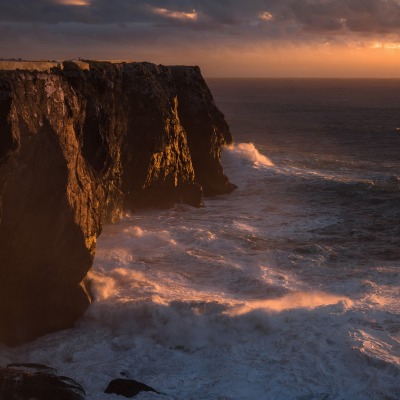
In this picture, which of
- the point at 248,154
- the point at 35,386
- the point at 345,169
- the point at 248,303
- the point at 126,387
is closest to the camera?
the point at 35,386

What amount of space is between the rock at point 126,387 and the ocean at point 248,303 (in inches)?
10.5

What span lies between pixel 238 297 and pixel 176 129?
20.5 meters

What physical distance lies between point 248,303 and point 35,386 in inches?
409

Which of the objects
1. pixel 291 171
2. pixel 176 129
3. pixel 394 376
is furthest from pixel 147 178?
pixel 394 376

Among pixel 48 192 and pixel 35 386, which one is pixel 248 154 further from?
pixel 35 386

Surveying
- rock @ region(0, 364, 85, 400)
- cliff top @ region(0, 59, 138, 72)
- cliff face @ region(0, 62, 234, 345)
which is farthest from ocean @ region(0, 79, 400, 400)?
cliff top @ region(0, 59, 138, 72)

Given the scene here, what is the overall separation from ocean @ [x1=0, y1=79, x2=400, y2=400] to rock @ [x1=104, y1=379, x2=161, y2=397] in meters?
0.27

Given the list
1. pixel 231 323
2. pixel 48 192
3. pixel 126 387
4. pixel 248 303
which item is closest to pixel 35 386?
pixel 126 387

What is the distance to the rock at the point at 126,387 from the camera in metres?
18.7

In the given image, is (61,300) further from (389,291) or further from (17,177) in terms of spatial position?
(389,291)

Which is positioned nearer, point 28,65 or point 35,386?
point 35,386

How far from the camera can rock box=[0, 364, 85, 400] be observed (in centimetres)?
1738

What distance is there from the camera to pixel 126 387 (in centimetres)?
1895

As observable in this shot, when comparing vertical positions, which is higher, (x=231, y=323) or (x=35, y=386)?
(x=231, y=323)
